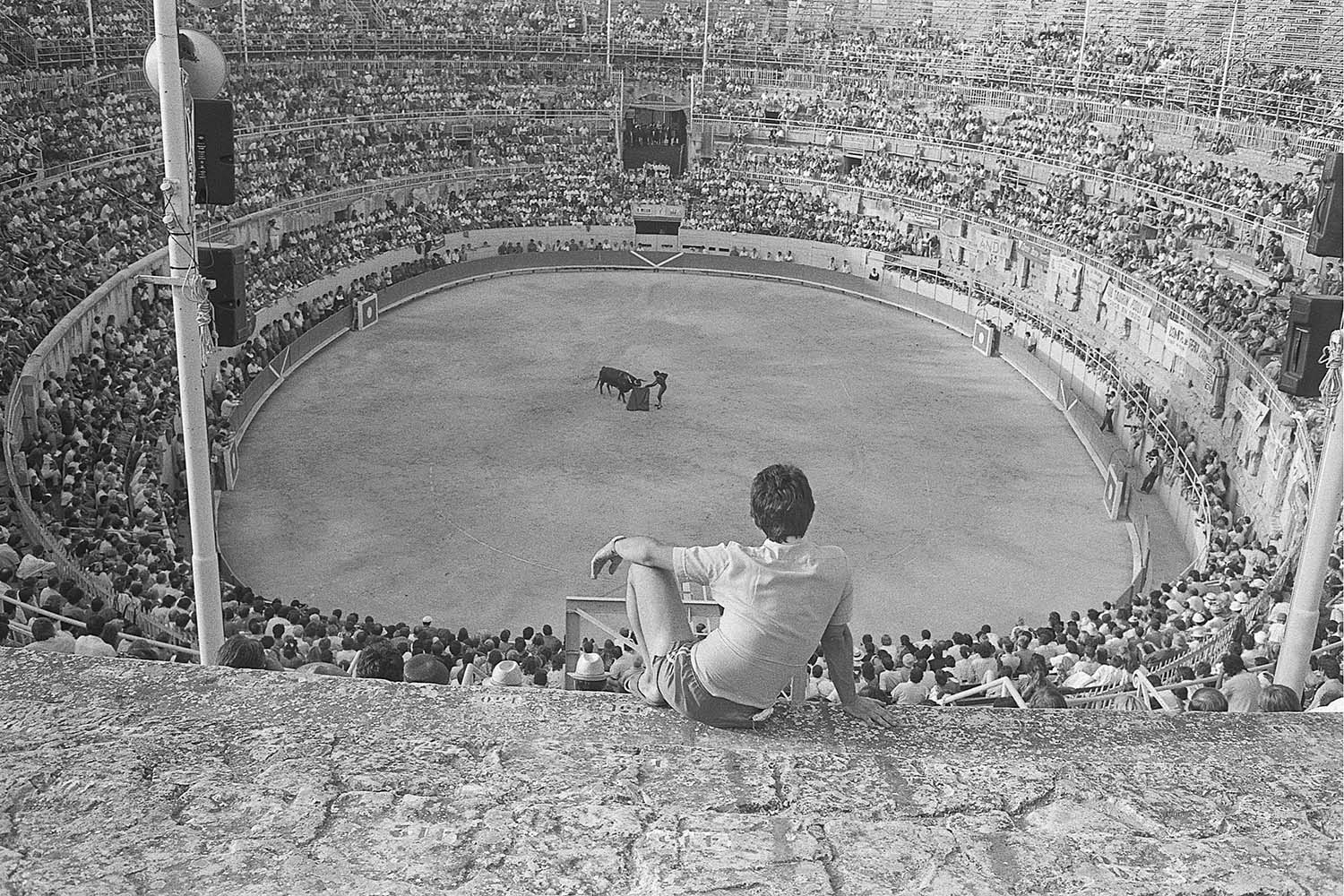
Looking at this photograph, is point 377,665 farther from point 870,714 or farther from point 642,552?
point 870,714

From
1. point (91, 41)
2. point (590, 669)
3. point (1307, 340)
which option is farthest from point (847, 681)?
point (91, 41)

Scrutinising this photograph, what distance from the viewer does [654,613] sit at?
202 inches

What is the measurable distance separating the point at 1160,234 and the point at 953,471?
15255 millimetres

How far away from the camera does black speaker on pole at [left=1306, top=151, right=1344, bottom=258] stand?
10.2 metres

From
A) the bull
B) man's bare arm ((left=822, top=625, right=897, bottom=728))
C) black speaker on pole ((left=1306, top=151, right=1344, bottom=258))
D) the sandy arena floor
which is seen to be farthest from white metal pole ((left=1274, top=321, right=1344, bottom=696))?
the bull

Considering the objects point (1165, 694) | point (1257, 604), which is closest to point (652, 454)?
point (1257, 604)

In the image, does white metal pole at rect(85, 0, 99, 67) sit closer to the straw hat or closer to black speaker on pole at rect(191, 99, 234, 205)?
black speaker on pole at rect(191, 99, 234, 205)

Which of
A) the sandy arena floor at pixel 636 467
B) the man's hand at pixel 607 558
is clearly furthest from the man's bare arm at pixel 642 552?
the sandy arena floor at pixel 636 467

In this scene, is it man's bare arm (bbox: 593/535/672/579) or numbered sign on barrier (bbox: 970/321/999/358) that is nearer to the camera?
man's bare arm (bbox: 593/535/672/579)

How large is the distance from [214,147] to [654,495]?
586 inches

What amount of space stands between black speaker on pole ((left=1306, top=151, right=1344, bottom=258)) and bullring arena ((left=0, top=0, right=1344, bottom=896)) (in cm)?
4

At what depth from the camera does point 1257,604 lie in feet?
51.1

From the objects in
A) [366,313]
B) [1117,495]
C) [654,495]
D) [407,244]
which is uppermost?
[407,244]

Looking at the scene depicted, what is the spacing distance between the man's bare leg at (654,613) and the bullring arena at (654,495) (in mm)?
33
